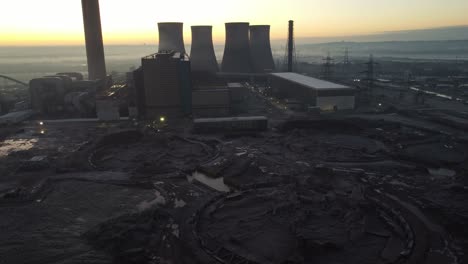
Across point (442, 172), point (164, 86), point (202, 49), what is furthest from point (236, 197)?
point (202, 49)

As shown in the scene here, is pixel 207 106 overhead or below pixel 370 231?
overhead

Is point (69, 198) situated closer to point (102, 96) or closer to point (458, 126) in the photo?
point (102, 96)

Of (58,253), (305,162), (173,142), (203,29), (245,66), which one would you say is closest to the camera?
(58,253)

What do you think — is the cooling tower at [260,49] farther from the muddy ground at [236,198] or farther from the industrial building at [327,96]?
the muddy ground at [236,198]

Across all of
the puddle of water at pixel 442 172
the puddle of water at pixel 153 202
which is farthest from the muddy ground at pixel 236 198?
the puddle of water at pixel 442 172

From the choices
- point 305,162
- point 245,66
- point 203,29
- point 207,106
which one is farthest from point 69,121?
point 245,66
